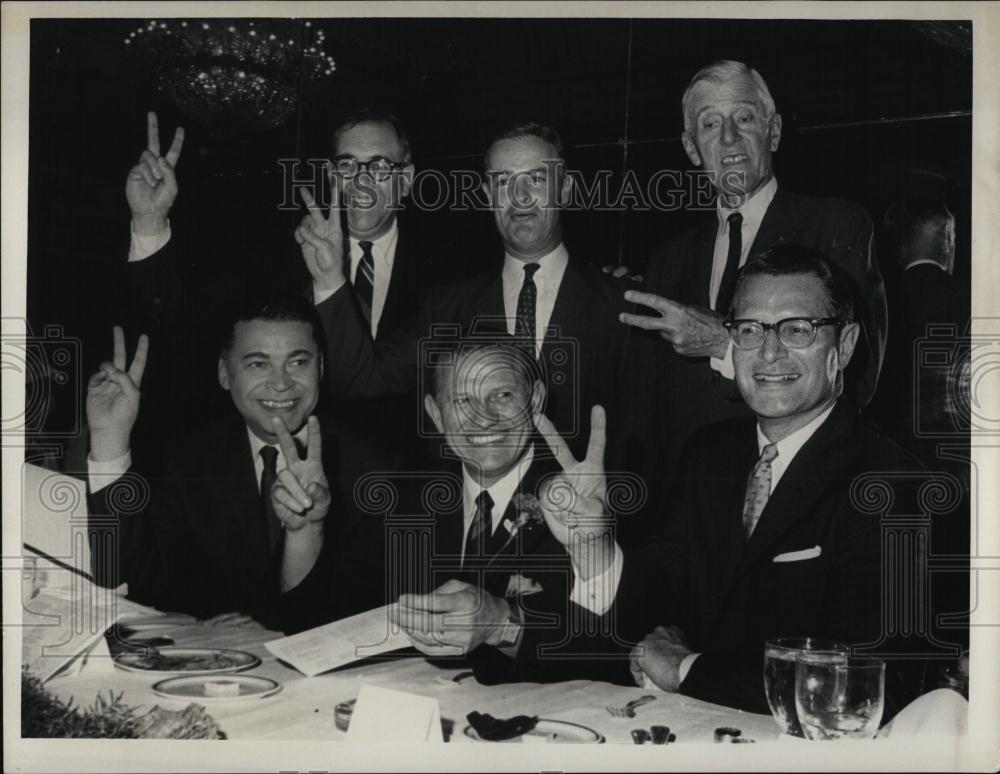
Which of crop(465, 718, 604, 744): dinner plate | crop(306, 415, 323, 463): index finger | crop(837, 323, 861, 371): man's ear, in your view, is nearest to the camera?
crop(465, 718, 604, 744): dinner plate

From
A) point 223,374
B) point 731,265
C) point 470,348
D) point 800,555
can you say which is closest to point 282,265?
point 223,374

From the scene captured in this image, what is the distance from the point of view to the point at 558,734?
3.52 metres

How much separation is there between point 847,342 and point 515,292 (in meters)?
0.99

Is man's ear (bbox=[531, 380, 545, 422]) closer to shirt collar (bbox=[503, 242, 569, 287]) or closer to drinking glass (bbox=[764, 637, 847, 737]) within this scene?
shirt collar (bbox=[503, 242, 569, 287])

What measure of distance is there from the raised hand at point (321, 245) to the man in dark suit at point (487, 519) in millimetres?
422

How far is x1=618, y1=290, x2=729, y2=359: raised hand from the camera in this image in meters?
3.68

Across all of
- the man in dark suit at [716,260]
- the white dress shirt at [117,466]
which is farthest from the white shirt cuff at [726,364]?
the white dress shirt at [117,466]

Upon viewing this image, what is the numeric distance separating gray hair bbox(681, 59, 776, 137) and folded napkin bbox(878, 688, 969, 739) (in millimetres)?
1812

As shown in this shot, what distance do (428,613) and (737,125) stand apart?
1.73 metres

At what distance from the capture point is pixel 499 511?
12.1ft

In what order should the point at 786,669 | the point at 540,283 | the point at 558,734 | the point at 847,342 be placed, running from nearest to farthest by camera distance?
1. the point at 786,669
2. the point at 558,734
3. the point at 847,342
4. the point at 540,283

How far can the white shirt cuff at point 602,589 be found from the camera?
3.64m

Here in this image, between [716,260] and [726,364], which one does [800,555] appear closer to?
[726,364]

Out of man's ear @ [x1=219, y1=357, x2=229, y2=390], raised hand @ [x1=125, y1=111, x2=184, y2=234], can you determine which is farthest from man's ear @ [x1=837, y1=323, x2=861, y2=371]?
raised hand @ [x1=125, y1=111, x2=184, y2=234]
